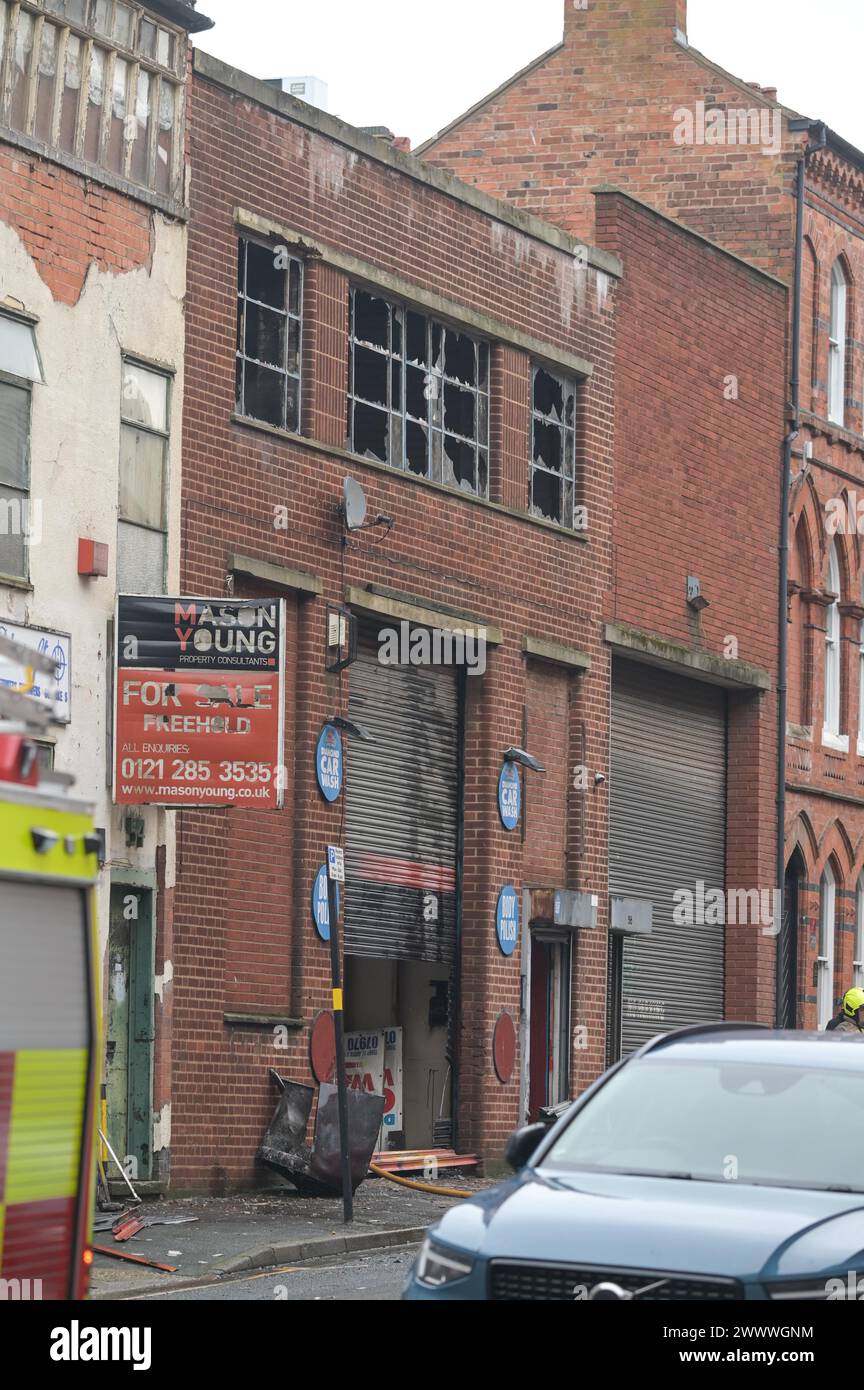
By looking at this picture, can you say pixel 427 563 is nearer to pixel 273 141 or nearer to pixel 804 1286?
pixel 273 141

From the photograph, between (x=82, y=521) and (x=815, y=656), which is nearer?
(x=82, y=521)

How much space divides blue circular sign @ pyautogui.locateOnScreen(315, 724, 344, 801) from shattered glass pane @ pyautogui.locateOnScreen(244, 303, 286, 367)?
342cm

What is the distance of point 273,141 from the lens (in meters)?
23.2

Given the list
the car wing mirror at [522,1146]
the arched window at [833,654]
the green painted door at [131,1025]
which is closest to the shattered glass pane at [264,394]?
the green painted door at [131,1025]

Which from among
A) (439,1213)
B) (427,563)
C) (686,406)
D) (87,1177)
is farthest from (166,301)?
(87,1177)

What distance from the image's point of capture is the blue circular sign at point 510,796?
26.5m

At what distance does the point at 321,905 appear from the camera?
23.2 metres

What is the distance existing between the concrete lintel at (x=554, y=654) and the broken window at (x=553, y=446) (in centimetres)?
140

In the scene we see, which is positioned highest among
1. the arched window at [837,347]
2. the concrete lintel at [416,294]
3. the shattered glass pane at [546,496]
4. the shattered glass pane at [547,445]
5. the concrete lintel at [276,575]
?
the arched window at [837,347]

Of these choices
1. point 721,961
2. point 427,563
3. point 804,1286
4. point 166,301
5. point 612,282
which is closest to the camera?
point 804,1286

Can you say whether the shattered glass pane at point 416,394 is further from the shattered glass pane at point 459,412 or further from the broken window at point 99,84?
the broken window at point 99,84

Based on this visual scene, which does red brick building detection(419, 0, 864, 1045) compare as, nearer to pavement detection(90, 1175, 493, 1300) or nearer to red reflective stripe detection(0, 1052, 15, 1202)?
pavement detection(90, 1175, 493, 1300)

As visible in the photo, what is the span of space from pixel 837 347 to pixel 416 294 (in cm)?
1187

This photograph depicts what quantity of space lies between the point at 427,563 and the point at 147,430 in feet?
15.7
